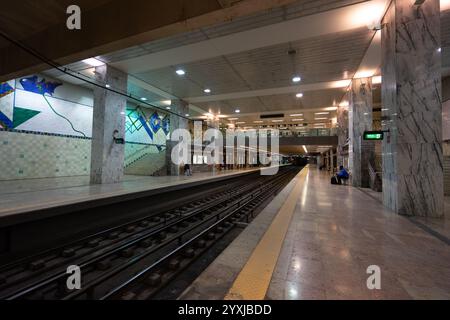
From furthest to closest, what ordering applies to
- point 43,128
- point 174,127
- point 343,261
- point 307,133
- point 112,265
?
point 307,133
point 174,127
point 43,128
point 112,265
point 343,261

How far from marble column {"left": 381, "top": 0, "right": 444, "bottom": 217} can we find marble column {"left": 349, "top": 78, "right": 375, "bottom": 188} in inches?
216

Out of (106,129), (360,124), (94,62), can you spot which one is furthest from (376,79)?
(94,62)

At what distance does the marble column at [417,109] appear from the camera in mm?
4867

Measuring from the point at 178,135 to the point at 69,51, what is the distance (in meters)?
9.21

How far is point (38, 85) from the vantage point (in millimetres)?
10633

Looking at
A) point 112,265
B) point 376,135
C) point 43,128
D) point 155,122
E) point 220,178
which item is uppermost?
point 155,122

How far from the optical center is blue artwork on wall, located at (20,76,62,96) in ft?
33.3

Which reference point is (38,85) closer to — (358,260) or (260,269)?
(260,269)

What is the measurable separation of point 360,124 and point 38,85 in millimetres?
16176

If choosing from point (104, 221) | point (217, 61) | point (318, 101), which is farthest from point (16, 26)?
point (318, 101)

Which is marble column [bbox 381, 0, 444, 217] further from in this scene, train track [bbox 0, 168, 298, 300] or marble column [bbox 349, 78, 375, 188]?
marble column [bbox 349, 78, 375, 188]

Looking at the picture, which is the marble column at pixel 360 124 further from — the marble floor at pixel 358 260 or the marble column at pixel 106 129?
the marble column at pixel 106 129

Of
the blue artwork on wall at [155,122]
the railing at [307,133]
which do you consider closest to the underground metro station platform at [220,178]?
the blue artwork on wall at [155,122]

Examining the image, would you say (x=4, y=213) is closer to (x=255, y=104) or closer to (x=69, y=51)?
(x=69, y=51)
